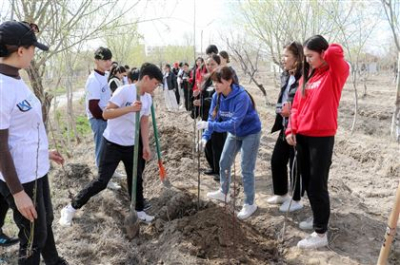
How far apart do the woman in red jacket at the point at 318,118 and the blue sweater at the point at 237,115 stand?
56cm

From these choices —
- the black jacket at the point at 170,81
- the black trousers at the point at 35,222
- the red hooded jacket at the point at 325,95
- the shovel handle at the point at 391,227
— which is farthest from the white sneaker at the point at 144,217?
the black jacket at the point at 170,81

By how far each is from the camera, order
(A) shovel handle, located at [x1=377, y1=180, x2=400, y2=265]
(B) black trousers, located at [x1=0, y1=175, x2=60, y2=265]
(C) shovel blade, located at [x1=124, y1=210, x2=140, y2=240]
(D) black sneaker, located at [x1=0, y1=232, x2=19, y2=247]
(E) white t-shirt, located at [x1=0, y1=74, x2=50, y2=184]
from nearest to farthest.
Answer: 1. (A) shovel handle, located at [x1=377, y1=180, x2=400, y2=265]
2. (E) white t-shirt, located at [x1=0, y1=74, x2=50, y2=184]
3. (B) black trousers, located at [x1=0, y1=175, x2=60, y2=265]
4. (D) black sneaker, located at [x1=0, y1=232, x2=19, y2=247]
5. (C) shovel blade, located at [x1=124, y1=210, x2=140, y2=240]

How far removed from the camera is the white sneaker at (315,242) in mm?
2861

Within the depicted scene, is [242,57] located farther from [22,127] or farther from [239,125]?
[22,127]

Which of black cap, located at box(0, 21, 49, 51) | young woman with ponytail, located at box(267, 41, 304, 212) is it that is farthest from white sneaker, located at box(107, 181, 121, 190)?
black cap, located at box(0, 21, 49, 51)

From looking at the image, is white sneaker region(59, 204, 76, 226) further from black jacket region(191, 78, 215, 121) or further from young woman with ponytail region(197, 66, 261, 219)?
black jacket region(191, 78, 215, 121)

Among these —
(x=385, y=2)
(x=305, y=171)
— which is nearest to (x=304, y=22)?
(x=385, y=2)

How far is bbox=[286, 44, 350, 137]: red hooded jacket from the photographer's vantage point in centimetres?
254

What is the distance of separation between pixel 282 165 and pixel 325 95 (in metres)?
1.15

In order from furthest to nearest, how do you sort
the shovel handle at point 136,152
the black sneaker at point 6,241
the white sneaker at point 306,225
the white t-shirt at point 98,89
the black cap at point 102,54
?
the black cap at point 102,54
the white t-shirt at point 98,89
the white sneaker at point 306,225
the shovel handle at point 136,152
the black sneaker at point 6,241

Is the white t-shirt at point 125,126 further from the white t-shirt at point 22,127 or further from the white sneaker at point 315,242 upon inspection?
the white sneaker at point 315,242

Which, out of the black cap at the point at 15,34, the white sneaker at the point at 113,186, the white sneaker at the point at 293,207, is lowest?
the white sneaker at the point at 113,186

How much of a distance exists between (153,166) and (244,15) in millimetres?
10744

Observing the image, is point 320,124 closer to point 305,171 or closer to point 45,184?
point 305,171
